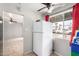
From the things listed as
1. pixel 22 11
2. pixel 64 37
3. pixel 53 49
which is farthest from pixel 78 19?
pixel 22 11

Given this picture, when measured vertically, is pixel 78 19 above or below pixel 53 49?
above

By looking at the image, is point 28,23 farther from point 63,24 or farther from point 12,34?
point 63,24

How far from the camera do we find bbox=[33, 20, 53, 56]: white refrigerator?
3090mm

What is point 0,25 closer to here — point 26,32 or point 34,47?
point 26,32

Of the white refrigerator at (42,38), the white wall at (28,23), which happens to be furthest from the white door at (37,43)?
the white wall at (28,23)

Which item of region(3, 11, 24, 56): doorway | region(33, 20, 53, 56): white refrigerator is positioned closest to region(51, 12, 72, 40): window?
region(33, 20, 53, 56): white refrigerator

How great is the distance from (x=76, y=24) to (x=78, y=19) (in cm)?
25

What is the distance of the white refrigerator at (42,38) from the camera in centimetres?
309

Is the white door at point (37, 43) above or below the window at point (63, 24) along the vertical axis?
below

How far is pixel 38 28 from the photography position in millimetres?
3309

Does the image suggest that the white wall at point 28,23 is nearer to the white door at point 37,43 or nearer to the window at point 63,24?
the white door at point 37,43

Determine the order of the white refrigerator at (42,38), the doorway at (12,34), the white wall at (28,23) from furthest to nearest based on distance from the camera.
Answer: the white wall at (28,23), the white refrigerator at (42,38), the doorway at (12,34)

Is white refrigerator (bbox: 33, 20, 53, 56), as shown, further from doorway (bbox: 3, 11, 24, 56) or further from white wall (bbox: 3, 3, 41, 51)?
doorway (bbox: 3, 11, 24, 56)

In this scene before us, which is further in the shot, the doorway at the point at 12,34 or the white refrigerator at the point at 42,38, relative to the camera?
the white refrigerator at the point at 42,38
